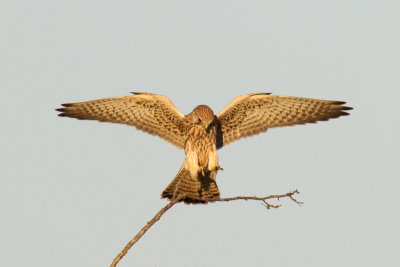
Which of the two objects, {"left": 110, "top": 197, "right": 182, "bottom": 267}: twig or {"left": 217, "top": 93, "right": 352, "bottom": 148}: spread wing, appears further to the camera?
{"left": 217, "top": 93, "right": 352, "bottom": 148}: spread wing

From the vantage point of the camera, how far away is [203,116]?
29.6 feet

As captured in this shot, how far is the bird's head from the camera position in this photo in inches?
354

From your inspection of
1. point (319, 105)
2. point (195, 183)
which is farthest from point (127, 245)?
point (319, 105)

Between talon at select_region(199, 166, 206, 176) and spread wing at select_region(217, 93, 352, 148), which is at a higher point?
spread wing at select_region(217, 93, 352, 148)

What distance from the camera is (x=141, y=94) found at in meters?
9.68

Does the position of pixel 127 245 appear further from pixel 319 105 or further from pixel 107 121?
pixel 319 105

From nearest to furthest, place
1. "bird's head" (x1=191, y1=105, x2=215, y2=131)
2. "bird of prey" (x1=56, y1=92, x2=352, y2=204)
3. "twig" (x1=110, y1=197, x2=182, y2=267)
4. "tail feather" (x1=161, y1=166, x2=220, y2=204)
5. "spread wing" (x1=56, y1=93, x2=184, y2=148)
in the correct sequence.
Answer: "twig" (x1=110, y1=197, x2=182, y2=267), "bird's head" (x1=191, y1=105, x2=215, y2=131), "tail feather" (x1=161, y1=166, x2=220, y2=204), "bird of prey" (x1=56, y1=92, x2=352, y2=204), "spread wing" (x1=56, y1=93, x2=184, y2=148)

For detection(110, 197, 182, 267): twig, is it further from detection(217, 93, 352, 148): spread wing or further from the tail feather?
detection(217, 93, 352, 148): spread wing

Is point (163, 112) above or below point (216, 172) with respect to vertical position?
above

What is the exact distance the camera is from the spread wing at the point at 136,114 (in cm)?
982

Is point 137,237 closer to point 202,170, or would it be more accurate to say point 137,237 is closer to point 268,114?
point 202,170

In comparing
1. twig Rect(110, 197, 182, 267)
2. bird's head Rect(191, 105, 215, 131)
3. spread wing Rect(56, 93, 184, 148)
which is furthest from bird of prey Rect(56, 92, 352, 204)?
twig Rect(110, 197, 182, 267)

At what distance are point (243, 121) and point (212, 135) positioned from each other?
0.80 metres

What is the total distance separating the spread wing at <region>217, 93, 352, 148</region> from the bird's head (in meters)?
0.63
